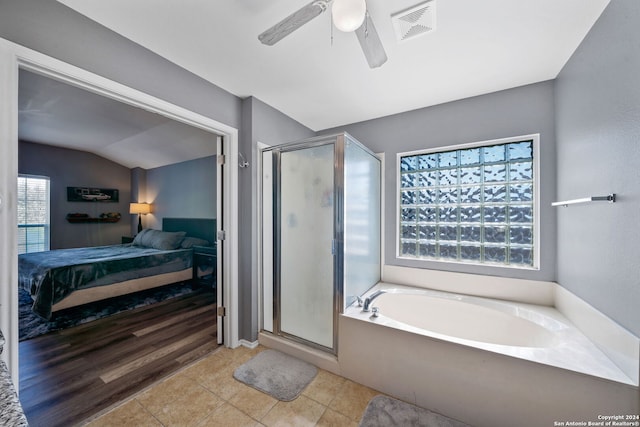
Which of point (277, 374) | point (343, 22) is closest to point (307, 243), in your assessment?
point (277, 374)

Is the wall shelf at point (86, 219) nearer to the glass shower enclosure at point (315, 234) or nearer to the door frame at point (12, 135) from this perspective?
the door frame at point (12, 135)

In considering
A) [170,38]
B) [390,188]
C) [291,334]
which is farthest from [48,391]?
[390,188]

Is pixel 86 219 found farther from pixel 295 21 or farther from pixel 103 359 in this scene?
pixel 295 21

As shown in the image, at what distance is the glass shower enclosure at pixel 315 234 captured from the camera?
1.97 m

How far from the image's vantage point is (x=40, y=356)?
78.9 inches

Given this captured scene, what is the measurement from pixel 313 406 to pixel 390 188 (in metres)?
2.12

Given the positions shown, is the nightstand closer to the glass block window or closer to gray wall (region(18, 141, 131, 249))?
gray wall (region(18, 141, 131, 249))

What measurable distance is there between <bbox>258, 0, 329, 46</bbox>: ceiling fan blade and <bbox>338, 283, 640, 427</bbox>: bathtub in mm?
1891

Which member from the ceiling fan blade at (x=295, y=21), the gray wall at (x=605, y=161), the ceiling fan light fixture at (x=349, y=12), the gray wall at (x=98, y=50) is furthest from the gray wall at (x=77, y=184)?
the gray wall at (x=605, y=161)

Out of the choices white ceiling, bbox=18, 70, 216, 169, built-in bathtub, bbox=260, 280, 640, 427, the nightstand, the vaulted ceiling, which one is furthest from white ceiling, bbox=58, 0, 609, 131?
the nightstand

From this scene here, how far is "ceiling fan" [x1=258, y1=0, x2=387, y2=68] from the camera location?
37.2 inches

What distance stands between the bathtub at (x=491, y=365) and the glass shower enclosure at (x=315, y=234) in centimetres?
28

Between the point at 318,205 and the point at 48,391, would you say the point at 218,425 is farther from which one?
the point at 318,205

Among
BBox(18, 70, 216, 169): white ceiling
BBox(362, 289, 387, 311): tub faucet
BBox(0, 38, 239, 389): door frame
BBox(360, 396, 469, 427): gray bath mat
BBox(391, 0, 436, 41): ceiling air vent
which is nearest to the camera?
BBox(0, 38, 239, 389): door frame
